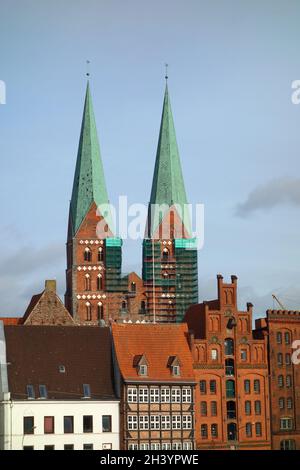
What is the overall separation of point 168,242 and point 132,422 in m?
64.5

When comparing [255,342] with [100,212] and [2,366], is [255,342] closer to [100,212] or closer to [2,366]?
[2,366]

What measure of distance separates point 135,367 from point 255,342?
1175cm

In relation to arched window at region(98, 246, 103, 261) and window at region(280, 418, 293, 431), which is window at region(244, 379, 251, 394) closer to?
window at region(280, 418, 293, 431)

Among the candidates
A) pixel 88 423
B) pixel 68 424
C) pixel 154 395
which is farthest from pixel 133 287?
pixel 68 424

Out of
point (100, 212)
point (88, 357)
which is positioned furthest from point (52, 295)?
point (100, 212)

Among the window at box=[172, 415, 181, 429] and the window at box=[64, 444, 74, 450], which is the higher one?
the window at box=[172, 415, 181, 429]

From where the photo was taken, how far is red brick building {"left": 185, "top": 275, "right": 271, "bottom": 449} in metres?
96.9

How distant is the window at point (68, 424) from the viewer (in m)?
90.6

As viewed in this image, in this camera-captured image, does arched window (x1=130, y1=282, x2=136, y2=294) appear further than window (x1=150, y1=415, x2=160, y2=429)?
Yes

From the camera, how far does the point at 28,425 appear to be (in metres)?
89.5

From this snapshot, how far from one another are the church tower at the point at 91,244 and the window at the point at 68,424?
59538 millimetres

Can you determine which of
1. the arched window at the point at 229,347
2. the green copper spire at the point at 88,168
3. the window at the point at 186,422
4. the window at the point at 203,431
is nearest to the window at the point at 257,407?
the arched window at the point at 229,347

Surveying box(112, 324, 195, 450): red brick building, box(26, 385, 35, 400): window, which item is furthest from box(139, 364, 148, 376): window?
box(26, 385, 35, 400): window

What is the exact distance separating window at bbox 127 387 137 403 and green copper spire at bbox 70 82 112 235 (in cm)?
6232
